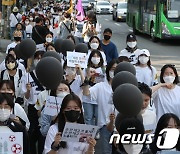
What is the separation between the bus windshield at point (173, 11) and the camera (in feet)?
76.9

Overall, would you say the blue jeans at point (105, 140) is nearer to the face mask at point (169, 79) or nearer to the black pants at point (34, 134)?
the black pants at point (34, 134)

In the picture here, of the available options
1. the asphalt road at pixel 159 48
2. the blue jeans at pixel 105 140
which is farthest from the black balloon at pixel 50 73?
the asphalt road at pixel 159 48

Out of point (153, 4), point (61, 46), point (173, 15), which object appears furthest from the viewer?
point (153, 4)

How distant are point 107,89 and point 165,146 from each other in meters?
2.35

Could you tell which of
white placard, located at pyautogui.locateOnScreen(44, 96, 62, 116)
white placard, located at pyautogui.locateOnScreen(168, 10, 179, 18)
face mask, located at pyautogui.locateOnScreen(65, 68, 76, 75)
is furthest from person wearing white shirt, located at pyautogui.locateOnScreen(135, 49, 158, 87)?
white placard, located at pyautogui.locateOnScreen(168, 10, 179, 18)

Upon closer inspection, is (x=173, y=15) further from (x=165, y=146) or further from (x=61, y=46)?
(x=165, y=146)

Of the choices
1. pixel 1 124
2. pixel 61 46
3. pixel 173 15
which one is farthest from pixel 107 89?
pixel 173 15

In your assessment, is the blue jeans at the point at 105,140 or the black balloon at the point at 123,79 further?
the blue jeans at the point at 105,140

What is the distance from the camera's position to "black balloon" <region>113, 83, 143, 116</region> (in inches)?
214

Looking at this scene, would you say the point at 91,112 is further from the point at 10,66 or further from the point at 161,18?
the point at 161,18

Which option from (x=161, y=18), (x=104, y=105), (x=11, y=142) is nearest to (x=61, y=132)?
(x=11, y=142)

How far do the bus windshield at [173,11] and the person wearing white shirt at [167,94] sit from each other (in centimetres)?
1653

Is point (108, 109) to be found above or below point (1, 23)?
above

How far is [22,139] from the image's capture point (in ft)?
16.5
